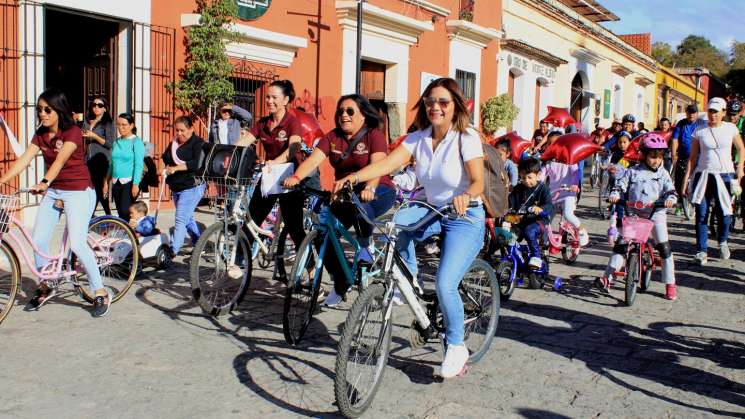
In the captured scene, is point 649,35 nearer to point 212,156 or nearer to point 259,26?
point 259,26

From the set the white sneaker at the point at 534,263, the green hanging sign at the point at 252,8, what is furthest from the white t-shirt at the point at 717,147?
the green hanging sign at the point at 252,8

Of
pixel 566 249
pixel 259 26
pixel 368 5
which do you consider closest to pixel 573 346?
pixel 566 249

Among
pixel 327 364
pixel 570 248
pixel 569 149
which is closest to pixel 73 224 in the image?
pixel 327 364

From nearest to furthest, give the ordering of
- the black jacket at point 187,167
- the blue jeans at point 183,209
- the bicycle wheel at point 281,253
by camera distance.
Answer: the bicycle wheel at point 281,253 → the black jacket at point 187,167 → the blue jeans at point 183,209

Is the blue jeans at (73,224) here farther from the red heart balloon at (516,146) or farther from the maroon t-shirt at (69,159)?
the red heart balloon at (516,146)

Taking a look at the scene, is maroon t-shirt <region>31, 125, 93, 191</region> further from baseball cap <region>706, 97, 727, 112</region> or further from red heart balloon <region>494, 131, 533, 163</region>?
baseball cap <region>706, 97, 727, 112</region>

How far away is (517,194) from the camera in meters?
7.89

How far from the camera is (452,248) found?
462 cm

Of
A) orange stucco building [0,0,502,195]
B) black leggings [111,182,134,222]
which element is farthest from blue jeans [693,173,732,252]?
orange stucco building [0,0,502,195]

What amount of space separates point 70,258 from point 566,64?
24.1 meters

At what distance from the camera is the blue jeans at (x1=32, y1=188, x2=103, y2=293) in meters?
6.03

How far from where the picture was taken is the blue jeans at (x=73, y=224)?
6.03m

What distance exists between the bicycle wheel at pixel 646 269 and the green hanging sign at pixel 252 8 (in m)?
7.96

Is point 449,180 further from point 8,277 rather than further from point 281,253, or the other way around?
point 8,277
